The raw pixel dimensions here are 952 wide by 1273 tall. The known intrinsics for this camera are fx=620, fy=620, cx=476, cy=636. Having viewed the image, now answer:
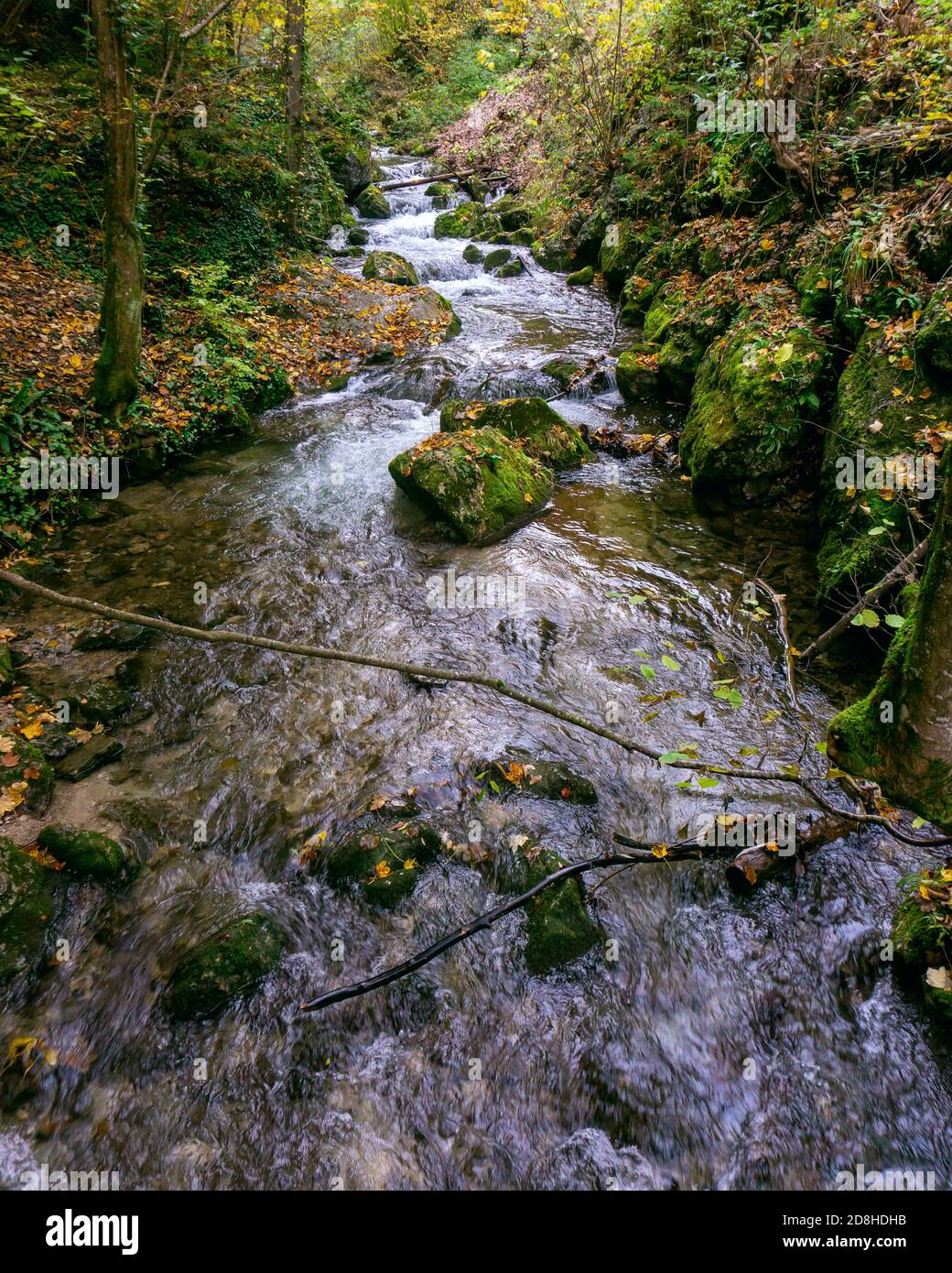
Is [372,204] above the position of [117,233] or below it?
above

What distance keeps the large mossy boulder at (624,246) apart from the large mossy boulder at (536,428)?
726 centimetres

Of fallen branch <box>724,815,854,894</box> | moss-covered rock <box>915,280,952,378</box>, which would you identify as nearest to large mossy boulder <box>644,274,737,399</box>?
moss-covered rock <box>915,280,952,378</box>

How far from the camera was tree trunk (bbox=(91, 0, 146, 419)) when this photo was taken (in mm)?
6652

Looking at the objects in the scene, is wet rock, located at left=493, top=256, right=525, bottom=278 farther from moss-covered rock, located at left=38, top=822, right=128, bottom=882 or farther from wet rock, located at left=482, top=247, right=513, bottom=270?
moss-covered rock, located at left=38, top=822, right=128, bottom=882

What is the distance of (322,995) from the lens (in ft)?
11.6

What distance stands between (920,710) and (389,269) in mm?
15351

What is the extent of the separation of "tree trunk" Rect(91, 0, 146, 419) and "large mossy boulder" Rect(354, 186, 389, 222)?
49.5 feet

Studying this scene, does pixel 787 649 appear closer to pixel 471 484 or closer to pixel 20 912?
pixel 471 484

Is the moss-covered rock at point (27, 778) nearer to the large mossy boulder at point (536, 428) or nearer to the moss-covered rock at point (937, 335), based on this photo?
the large mossy boulder at point (536, 428)

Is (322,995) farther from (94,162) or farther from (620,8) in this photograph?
(620,8)

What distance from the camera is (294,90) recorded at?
13.4m

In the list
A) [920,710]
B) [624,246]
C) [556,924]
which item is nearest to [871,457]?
[920,710]

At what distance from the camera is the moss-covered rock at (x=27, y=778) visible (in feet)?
13.8
